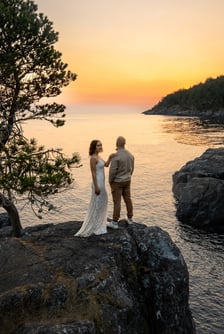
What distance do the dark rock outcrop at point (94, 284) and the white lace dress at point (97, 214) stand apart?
1.13ft

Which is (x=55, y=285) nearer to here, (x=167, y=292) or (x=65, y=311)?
(x=65, y=311)

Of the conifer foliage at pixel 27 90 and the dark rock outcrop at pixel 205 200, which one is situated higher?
the conifer foliage at pixel 27 90

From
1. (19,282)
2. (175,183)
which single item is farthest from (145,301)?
(175,183)

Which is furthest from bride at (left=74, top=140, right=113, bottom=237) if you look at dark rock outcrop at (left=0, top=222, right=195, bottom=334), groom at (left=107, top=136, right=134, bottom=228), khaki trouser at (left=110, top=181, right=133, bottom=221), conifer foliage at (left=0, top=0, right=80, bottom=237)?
conifer foliage at (left=0, top=0, right=80, bottom=237)

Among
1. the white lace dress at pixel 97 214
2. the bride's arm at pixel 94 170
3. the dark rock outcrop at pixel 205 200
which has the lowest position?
the dark rock outcrop at pixel 205 200

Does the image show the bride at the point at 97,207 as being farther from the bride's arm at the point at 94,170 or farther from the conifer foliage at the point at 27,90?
the conifer foliage at the point at 27,90

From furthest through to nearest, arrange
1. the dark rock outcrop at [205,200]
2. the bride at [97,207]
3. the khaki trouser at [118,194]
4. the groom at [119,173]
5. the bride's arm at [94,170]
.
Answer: the dark rock outcrop at [205,200], the khaki trouser at [118,194], the groom at [119,173], the bride at [97,207], the bride's arm at [94,170]

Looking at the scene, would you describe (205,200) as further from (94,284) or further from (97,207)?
(94,284)

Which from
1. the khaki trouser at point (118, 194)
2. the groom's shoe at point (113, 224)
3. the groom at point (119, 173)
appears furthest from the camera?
the khaki trouser at point (118, 194)

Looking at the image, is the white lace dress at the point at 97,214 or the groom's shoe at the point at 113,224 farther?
the groom's shoe at the point at 113,224

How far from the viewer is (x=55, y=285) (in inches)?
449

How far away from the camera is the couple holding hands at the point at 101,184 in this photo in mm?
14016

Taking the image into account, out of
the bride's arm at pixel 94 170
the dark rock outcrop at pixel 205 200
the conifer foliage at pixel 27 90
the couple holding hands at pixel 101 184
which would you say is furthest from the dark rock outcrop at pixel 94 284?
the dark rock outcrop at pixel 205 200

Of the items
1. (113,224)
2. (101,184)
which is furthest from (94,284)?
(101,184)
